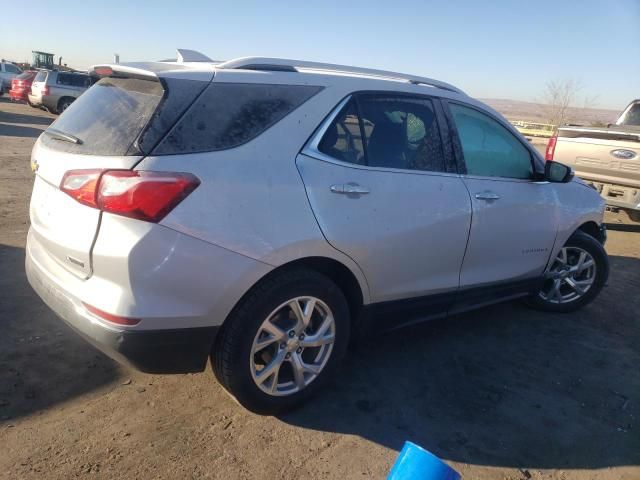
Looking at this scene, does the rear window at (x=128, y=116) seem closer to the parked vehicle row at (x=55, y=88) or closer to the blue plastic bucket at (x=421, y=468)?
the blue plastic bucket at (x=421, y=468)

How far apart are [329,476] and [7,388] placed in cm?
181

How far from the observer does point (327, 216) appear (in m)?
2.79

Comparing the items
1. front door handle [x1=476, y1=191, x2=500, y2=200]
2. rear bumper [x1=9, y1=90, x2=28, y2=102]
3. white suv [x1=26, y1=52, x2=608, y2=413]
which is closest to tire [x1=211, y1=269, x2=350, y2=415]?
white suv [x1=26, y1=52, x2=608, y2=413]

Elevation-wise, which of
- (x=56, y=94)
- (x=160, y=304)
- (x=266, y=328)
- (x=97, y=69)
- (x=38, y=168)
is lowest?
(x=56, y=94)

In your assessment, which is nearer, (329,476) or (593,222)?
(329,476)

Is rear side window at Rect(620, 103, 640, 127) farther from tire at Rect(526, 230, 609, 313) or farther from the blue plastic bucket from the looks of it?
the blue plastic bucket

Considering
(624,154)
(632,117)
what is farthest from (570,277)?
(632,117)

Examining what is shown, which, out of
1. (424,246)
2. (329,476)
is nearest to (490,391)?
(424,246)

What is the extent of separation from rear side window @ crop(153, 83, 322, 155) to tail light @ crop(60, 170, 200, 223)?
0.46ft

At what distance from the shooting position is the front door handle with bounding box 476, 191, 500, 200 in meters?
3.60

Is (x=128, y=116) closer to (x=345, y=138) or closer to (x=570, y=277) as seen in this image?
(x=345, y=138)

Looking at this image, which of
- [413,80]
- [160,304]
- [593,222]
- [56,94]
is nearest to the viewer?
[160,304]

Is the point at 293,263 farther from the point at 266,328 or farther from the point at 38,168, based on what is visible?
the point at 38,168

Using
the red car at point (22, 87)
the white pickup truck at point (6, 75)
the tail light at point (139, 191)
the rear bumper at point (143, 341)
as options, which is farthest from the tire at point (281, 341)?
the white pickup truck at point (6, 75)
